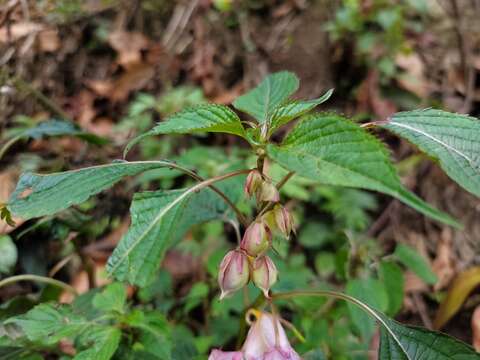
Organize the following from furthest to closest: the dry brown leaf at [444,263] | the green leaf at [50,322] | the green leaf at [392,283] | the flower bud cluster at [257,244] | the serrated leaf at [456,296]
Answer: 1. the dry brown leaf at [444,263]
2. the serrated leaf at [456,296]
3. the green leaf at [392,283]
4. the green leaf at [50,322]
5. the flower bud cluster at [257,244]

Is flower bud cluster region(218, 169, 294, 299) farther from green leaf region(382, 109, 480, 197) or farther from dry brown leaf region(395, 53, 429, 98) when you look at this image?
dry brown leaf region(395, 53, 429, 98)

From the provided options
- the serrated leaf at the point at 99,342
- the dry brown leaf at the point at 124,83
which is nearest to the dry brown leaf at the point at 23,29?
the dry brown leaf at the point at 124,83

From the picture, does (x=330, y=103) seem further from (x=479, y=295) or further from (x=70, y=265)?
(x=70, y=265)

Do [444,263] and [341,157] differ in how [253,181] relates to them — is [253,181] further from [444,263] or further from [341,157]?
[444,263]

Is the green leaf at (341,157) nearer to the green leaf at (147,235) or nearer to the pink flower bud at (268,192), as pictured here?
the pink flower bud at (268,192)

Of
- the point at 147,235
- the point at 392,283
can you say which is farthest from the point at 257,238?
the point at 392,283

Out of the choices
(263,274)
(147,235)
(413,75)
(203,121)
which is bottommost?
(413,75)
